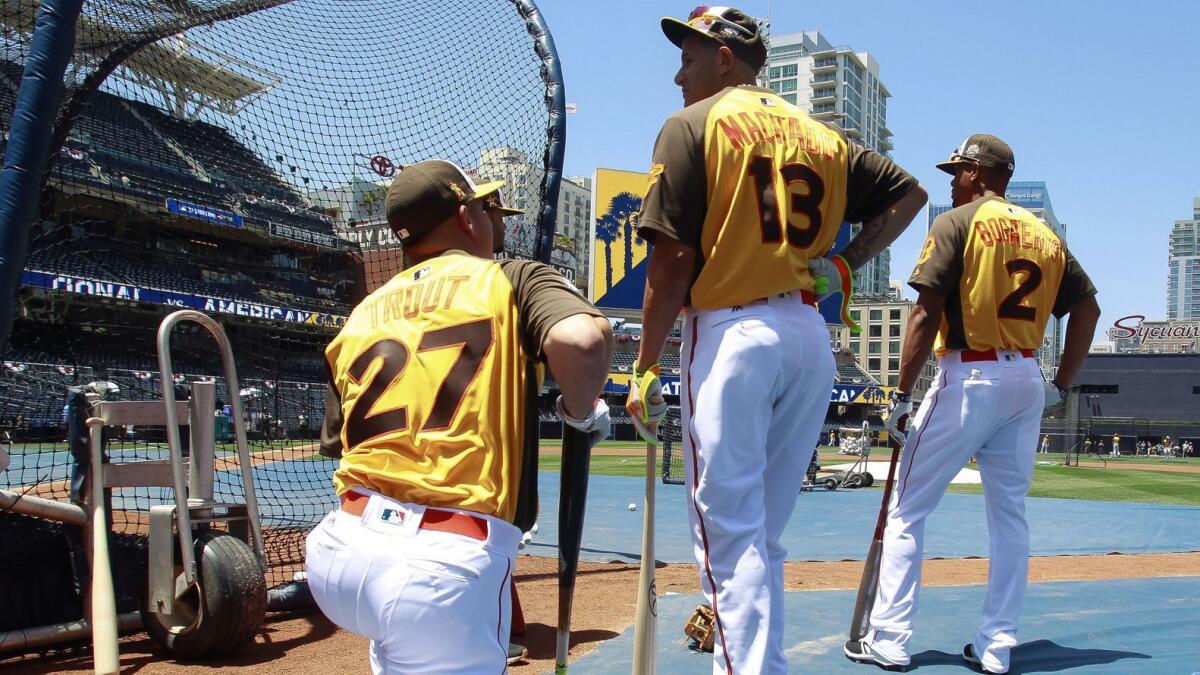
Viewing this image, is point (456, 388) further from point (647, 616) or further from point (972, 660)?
point (972, 660)

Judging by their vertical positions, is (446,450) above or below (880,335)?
below

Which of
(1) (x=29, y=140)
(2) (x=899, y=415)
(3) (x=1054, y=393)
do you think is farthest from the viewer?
(3) (x=1054, y=393)

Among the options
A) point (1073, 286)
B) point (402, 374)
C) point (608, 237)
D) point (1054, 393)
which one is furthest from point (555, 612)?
point (608, 237)

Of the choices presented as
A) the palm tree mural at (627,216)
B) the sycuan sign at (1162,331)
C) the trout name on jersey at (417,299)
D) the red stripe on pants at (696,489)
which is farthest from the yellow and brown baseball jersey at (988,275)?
the sycuan sign at (1162,331)

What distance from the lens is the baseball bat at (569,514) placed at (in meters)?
2.15

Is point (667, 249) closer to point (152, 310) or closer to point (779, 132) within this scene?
point (779, 132)

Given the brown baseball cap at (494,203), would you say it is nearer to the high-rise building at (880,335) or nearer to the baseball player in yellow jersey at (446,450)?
the baseball player in yellow jersey at (446,450)

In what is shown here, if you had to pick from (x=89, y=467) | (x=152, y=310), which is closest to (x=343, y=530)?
(x=89, y=467)

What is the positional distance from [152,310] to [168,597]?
3527 mm

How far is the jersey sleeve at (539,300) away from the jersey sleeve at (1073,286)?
315cm

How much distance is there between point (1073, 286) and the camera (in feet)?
14.0

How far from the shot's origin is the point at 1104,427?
165 ft

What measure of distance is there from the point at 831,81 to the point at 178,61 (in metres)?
138

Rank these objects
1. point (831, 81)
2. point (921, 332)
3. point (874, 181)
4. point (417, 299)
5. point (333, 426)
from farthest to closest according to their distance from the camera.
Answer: point (831, 81) < point (921, 332) < point (874, 181) < point (333, 426) < point (417, 299)
